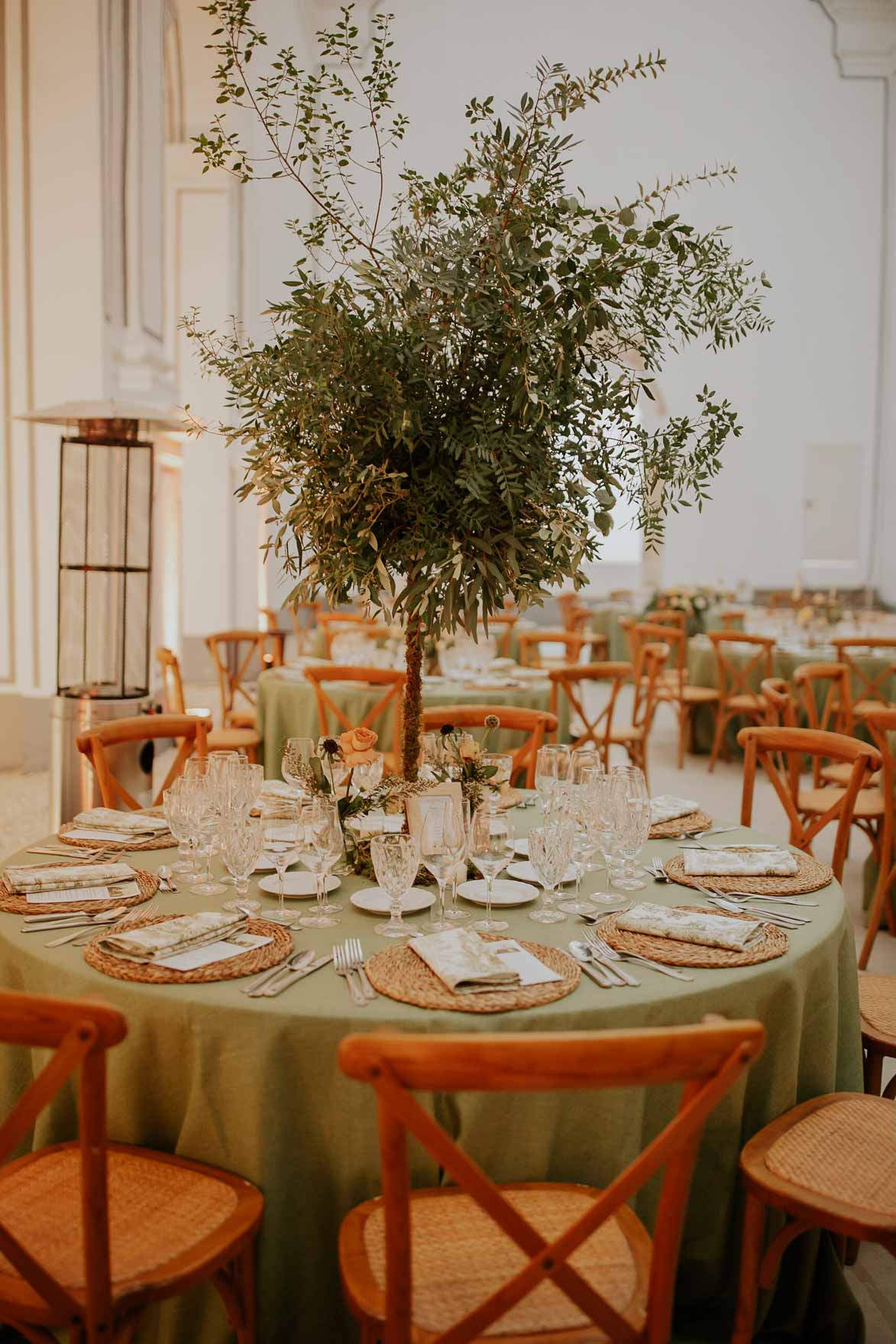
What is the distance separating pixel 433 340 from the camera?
207 centimetres

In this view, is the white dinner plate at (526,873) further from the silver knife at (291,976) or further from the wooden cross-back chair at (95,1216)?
the wooden cross-back chair at (95,1216)

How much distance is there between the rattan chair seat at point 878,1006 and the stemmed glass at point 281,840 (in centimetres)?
126

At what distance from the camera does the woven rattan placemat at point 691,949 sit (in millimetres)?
1871

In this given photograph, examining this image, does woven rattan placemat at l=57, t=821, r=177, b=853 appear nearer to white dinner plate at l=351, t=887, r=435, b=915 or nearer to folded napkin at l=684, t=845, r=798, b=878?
white dinner plate at l=351, t=887, r=435, b=915

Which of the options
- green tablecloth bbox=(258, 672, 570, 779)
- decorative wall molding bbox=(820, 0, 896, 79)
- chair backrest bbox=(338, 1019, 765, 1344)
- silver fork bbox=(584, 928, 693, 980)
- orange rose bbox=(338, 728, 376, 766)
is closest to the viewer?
chair backrest bbox=(338, 1019, 765, 1344)

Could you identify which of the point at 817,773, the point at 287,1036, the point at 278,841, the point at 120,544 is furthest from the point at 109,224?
the point at 287,1036

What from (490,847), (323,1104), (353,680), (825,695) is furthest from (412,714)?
(825,695)

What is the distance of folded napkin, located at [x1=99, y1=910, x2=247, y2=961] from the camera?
6.05 feet

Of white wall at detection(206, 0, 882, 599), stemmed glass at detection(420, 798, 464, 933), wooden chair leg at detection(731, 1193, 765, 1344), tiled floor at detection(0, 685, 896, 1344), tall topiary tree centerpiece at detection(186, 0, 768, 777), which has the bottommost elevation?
tiled floor at detection(0, 685, 896, 1344)

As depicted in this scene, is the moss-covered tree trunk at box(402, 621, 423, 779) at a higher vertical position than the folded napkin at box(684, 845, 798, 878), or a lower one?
higher

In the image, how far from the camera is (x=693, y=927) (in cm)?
201

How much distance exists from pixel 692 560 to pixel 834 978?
505 inches

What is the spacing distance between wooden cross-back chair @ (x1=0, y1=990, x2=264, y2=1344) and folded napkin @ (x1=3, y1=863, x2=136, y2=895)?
1.72ft

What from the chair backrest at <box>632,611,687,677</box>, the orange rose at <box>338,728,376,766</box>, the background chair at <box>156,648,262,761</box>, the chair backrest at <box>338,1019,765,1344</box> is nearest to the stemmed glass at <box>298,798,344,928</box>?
the orange rose at <box>338,728,376,766</box>
